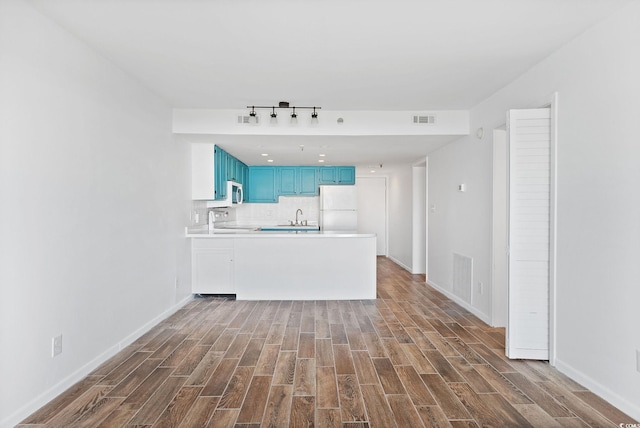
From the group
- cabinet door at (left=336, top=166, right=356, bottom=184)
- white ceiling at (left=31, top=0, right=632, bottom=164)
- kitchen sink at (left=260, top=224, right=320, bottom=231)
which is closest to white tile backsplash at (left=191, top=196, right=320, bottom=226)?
kitchen sink at (left=260, top=224, right=320, bottom=231)

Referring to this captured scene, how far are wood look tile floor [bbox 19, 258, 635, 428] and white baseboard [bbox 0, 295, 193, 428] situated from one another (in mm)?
48

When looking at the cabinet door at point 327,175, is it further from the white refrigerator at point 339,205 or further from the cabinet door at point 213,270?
the cabinet door at point 213,270

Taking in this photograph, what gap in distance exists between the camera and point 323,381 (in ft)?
8.21

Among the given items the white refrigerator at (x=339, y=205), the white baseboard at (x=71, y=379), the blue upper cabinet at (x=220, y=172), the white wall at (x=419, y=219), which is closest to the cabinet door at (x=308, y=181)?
the white refrigerator at (x=339, y=205)

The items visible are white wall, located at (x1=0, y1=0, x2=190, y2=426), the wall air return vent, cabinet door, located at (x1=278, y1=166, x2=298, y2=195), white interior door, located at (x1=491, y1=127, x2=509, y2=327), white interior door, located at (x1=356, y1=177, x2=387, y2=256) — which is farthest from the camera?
white interior door, located at (x1=356, y1=177, x2=387, y2=256)

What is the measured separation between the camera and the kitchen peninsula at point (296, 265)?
15.8ft

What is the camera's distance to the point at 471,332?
3.55 meters

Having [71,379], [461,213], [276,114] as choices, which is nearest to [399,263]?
[461,213]

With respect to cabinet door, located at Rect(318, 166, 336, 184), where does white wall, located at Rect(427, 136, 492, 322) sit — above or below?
below

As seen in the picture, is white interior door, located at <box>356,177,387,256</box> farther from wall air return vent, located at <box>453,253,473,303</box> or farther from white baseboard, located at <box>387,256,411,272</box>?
wall air return vent, located at <box>453,253,473,303</box>

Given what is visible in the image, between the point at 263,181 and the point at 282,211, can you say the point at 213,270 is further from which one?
the point at 282,211

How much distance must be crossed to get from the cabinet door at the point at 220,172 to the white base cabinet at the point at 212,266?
0.73 metres

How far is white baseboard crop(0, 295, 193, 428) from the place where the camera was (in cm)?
201

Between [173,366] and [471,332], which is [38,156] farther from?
[471,332]
